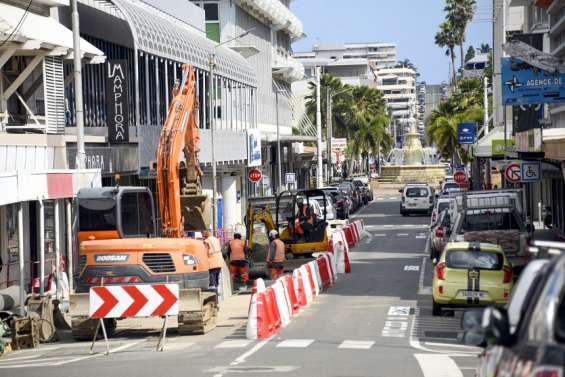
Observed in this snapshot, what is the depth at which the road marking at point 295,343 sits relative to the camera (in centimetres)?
2008

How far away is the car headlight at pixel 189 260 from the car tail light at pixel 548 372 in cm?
1666

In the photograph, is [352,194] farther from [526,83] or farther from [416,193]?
[526,83]

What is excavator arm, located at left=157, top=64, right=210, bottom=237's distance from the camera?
25.8 metres

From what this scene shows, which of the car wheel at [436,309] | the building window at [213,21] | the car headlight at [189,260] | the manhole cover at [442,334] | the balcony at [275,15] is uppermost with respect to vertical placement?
the balcony at [275,15]

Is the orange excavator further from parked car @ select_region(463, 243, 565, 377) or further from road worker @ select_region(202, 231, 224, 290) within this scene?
parked car @ select_region(463, 243, 565, 377)

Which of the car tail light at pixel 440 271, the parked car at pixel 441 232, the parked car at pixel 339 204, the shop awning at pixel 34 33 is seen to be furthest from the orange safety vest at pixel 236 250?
the parked car at pixel 339 204

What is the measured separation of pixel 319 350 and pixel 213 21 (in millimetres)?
56522

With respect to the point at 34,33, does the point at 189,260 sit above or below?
below

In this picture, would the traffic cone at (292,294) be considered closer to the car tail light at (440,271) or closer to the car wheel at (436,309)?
the car wheel at (436,309)

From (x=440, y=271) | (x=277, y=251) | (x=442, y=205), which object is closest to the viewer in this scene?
(x=440, y=271)

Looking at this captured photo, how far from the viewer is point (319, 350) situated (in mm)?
19203

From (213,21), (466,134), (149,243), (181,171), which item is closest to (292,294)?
(149,243)

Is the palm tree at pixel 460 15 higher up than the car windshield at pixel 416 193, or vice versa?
the palm tree at pixel 460 15

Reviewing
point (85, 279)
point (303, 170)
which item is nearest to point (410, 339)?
point (85, 279)
